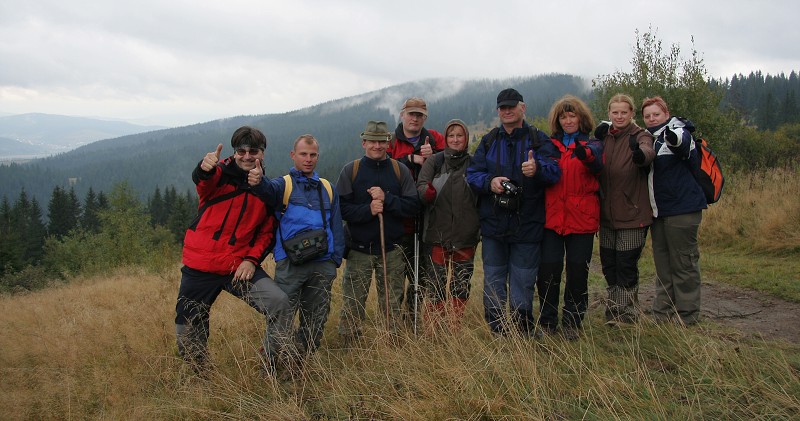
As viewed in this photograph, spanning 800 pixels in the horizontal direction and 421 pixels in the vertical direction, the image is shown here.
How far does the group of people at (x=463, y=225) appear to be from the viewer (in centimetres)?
393

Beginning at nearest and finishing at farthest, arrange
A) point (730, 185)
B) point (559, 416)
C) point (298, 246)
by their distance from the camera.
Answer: point (559, 416) < point (298, 246) < point (730, 185)

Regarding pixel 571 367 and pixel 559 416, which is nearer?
pixel 559 416

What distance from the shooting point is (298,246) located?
3.98m

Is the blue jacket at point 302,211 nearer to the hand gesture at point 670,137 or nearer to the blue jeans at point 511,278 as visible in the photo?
the blue jeans at point 511,278

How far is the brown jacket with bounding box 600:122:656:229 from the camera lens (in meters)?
4.14

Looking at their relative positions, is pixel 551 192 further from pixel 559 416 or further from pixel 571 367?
pixel 559 416

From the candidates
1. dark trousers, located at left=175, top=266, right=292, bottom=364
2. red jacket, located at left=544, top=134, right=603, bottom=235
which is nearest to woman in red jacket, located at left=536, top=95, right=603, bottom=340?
red jacket, located at left=544, top=134, right=603, bottom=235

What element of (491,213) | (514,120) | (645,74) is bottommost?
(491,213)

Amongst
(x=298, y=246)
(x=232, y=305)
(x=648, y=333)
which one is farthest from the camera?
(x=232, y=305)

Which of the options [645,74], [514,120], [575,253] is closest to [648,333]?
[575,253]

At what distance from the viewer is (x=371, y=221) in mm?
4508

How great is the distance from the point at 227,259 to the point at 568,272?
3.05 m

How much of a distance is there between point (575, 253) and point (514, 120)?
1.31m

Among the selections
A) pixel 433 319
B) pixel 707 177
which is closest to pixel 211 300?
pixel 433 319
